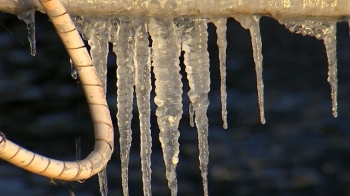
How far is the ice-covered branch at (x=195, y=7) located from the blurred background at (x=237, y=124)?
1.30 feet

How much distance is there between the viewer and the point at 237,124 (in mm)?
1948

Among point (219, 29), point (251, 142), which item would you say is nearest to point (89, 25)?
point (219, 29)

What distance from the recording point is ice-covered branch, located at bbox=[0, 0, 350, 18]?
4.51 ft

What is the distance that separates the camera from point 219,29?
4.92 ft

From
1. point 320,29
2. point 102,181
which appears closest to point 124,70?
point 102,181

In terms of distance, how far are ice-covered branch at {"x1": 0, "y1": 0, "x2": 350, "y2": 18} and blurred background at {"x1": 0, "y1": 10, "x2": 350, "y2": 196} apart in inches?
15.6

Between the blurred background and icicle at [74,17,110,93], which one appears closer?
icicle at [74,17,110,93]

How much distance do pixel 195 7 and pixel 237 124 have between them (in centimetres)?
62

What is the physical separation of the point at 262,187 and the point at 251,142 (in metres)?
0.15

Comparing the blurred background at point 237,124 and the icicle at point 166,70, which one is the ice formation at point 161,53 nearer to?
the icicle at point 166,70

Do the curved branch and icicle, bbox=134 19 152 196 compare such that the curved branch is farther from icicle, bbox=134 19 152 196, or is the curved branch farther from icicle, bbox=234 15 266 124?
icicle, bbox=234 15 266 124

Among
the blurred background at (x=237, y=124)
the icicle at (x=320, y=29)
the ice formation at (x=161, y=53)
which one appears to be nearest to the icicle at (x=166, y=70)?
the ice formation at (x=161, y=53)

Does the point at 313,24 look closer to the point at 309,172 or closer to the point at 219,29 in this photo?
the point at 219,29

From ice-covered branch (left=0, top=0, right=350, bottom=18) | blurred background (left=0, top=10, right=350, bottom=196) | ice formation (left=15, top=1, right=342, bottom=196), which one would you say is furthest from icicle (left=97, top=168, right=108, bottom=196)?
ice-covered branch (left=0, top=0, right=350, bottom=18)
